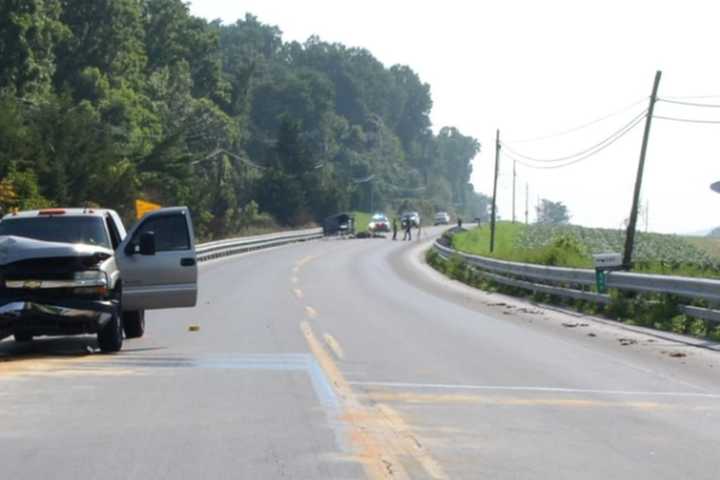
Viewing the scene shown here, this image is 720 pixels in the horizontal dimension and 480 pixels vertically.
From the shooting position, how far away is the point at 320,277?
37.9 m

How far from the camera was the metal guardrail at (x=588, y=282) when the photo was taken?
18438 millimetres

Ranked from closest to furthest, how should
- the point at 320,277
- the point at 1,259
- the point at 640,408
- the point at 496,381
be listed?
the point at 640,408 < the point at 496,381 < the point at 1,259 < the point at 320,277

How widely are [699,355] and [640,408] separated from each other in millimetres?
5438

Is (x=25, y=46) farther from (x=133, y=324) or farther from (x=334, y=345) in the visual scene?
(x=334, y=345)

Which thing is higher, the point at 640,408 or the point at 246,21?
the point at 246,21

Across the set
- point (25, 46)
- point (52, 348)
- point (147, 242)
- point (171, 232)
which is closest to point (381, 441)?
point (147, 242)

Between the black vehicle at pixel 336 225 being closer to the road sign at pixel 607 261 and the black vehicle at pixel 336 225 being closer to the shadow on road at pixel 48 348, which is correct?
the road sign at pixel 607 261

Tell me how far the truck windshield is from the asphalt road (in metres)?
1.52

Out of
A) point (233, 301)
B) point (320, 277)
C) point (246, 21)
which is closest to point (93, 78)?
point (320, 277)

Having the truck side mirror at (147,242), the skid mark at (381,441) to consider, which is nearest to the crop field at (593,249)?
the truck side mirror at (147,242)

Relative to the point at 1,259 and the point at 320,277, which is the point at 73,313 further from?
the point at 320,277

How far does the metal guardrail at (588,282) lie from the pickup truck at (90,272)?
8.08 m

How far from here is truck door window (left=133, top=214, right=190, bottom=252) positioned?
651 inches

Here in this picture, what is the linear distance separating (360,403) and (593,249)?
2168 inches
